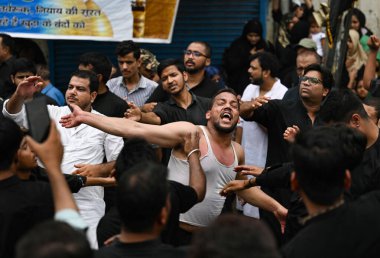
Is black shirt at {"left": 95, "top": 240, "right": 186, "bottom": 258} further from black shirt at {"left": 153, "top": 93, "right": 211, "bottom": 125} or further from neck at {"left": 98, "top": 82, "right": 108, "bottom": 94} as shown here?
neck at {"left": 98, "top": 82, "right": 108, "bottom": 94}

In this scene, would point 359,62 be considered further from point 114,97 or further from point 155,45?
point 114,97

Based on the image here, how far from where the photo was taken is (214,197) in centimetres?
592

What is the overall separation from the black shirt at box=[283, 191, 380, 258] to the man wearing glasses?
3.18 meters

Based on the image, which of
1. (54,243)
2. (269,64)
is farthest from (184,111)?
(54,243)

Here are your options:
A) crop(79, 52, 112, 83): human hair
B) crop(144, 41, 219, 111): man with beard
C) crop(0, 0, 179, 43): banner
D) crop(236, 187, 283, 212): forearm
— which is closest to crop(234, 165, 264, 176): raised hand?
crop(236, 187, 283, 212): forearm

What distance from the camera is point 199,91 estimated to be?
8492 millimetres

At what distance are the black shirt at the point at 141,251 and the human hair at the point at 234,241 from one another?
0.64m

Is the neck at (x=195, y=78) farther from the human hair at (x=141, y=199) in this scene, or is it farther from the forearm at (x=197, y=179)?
the human hair at (x=141, y=199)

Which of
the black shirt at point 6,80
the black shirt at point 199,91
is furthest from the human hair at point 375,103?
the black shirt at point 6,80

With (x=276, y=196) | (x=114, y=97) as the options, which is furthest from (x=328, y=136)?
(x=114, y=97)

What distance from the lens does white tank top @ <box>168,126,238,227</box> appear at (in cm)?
582

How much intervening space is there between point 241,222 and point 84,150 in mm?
3591

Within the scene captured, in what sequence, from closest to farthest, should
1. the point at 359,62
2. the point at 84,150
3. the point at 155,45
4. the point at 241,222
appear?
the point at 241,222 → the point at 84,150 → the point at 359,62 → the point at 155,45

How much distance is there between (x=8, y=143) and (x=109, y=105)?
3.31 metres
